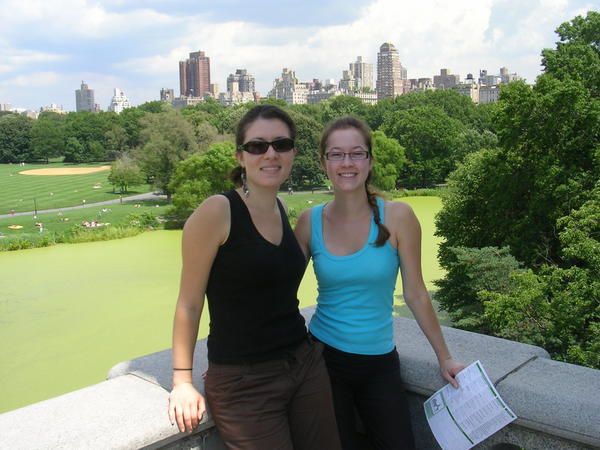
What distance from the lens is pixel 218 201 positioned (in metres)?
2.09

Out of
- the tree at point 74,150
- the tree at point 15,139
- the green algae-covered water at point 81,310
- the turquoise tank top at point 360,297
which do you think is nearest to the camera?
the turquoise tank top at point 360,297

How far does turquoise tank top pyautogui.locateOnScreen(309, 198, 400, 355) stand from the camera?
238 cm

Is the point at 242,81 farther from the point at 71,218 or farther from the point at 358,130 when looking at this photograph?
the point at 358,130

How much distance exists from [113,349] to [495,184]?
928cm

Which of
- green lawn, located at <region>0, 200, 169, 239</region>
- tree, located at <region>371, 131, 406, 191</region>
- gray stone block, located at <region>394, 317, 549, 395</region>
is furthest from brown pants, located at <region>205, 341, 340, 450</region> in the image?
tree, located at <region>371, 131, 406, 191</region>

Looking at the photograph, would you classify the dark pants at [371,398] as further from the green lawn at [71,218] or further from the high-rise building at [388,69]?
the high-rise building at [388,69]

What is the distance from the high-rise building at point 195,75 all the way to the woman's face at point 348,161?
190m

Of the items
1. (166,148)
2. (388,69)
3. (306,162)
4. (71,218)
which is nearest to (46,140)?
(166,148)

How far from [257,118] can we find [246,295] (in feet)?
2.33

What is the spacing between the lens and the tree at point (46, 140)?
232 ft

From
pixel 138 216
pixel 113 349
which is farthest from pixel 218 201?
pixel 138 216

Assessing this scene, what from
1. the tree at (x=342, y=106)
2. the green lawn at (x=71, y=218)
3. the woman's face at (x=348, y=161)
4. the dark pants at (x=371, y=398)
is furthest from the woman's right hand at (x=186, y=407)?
the tree at (x=342, y=106)

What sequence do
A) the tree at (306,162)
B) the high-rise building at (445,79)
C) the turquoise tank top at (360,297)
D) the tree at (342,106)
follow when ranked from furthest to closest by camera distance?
the high-rise building at (445,79) < the tree at (342,106) < the tree at (306,162) < the turquoise tank top at (360,297)

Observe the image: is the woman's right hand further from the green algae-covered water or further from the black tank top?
the green algae-covered water
